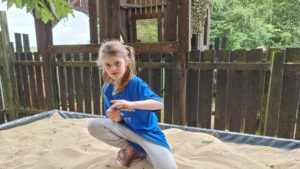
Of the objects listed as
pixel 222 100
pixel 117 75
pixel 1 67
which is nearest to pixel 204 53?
pixel 222 100

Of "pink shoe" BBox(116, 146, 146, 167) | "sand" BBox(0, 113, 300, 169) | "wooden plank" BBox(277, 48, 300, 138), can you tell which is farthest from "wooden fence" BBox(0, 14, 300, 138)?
"pink shoe" BBox(116, 146, 146, 167)

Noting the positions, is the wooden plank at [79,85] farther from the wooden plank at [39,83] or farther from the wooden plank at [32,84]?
the wooden plank at [32,84]

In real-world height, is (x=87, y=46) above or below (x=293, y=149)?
above

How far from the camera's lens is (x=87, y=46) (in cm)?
394

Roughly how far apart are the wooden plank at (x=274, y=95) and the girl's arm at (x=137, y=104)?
181 cm

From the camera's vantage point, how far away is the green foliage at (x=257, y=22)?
14.2 meters

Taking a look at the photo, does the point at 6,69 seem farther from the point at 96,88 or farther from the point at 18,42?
the point at 96,88

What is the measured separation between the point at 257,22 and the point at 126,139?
14.1 meters

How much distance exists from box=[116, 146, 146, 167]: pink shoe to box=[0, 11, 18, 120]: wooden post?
3.68 metres

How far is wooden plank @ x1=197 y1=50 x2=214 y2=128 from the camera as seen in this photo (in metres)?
3.27

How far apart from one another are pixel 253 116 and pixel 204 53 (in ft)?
3.42

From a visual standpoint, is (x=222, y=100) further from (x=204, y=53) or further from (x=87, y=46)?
(x=87, y=46)

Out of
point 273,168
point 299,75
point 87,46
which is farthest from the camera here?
point 87,46

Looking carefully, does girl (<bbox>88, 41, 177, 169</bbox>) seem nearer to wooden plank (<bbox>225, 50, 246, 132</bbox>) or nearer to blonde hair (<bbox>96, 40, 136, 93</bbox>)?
blonde hair (<bbox>96, 40, 136, 93</bbox>)
